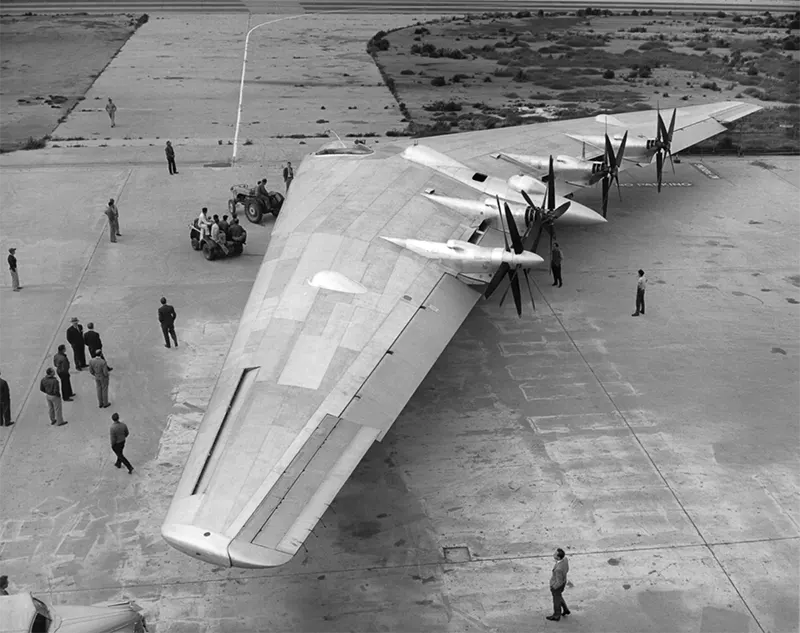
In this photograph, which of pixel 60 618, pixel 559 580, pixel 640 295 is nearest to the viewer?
pixel 60 618

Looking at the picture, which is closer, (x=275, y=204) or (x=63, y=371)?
(x=63, y=371)

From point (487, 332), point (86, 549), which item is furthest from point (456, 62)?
point (86, 549)

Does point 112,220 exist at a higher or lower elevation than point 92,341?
lower

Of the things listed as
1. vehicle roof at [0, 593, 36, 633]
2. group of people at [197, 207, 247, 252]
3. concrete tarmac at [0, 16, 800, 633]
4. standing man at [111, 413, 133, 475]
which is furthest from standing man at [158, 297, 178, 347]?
vehicle roof at [0, 593, 36, 633]

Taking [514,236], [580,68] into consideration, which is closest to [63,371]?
[514,236]

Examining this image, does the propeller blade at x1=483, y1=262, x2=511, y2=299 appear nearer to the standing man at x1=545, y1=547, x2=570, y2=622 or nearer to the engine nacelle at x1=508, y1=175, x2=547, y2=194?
the engine nacelle at x1=508, y1=175, x2=547, y2=194

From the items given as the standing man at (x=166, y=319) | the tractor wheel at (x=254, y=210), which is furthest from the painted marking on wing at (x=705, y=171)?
the standing man at (x=166, y=319)

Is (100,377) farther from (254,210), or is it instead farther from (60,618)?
(254,210)

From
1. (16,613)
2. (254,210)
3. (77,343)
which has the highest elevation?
(16,613)
